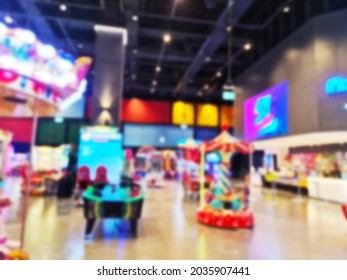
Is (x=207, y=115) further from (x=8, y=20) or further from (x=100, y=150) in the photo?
(x=8, y=20)

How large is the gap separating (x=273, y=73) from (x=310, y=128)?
320 centimetres

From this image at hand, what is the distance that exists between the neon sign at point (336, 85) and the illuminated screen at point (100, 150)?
252 inches

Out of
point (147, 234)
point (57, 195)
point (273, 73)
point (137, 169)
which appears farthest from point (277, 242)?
point (137, 169)

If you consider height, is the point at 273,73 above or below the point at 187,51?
below

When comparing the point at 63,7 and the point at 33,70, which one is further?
the point at 63,7

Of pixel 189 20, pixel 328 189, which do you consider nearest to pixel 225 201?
pixel 328 189

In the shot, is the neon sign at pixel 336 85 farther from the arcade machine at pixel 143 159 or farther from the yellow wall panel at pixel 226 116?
the yellow wall panel at pixel 226 116

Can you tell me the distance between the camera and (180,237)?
4184 millimetres

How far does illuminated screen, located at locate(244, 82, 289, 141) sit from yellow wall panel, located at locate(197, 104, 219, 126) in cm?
573

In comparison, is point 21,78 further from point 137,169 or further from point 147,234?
point 137,169

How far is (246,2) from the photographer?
6.83 metres

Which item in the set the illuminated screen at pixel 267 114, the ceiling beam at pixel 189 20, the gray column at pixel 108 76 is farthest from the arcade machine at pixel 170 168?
the ceiling beam at pixel 189 20

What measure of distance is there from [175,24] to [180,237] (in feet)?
24.1

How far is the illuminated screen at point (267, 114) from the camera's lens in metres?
9.23
